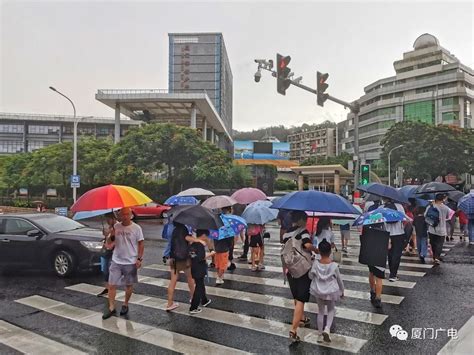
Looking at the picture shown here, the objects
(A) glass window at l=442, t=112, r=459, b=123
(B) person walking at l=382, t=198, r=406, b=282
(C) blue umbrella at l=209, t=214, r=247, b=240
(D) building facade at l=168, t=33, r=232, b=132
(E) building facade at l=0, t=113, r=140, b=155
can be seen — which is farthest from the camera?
(E) building facade at l=0, t=113, r=140, b=155

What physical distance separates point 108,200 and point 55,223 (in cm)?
429

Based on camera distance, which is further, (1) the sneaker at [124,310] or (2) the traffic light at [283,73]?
(2) the traffic light at [283,73]

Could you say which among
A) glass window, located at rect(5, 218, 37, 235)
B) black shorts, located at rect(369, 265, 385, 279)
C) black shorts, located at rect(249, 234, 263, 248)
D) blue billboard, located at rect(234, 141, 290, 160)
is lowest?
black shorts, located at rect(369, 265, 385, 279)

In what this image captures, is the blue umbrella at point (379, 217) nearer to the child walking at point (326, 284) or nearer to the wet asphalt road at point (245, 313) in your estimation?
the wet asphalt road at point (245, 313)

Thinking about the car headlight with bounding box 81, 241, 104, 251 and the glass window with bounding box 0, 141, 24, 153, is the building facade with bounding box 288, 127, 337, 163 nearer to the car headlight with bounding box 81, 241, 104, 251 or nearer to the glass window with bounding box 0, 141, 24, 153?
the glass window with bounding box 0, 141, 24, 153

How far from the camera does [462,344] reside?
195 inches

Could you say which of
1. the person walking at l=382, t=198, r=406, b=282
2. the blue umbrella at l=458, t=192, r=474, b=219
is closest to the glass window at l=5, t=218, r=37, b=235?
the person walking at l=382, t=198, r=406, b=282

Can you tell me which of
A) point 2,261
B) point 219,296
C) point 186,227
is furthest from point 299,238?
point 2,261

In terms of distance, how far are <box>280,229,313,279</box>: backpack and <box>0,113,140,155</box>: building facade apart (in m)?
93.5

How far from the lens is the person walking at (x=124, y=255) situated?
240 inches

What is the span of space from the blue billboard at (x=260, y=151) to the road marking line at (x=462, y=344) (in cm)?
7773

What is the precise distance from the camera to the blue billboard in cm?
8400

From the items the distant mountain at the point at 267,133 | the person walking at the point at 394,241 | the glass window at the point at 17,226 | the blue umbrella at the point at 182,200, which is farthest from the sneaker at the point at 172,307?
the distant mountain at the point at 267,133

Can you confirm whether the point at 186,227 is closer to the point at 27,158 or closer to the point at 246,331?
the point at 246,331
